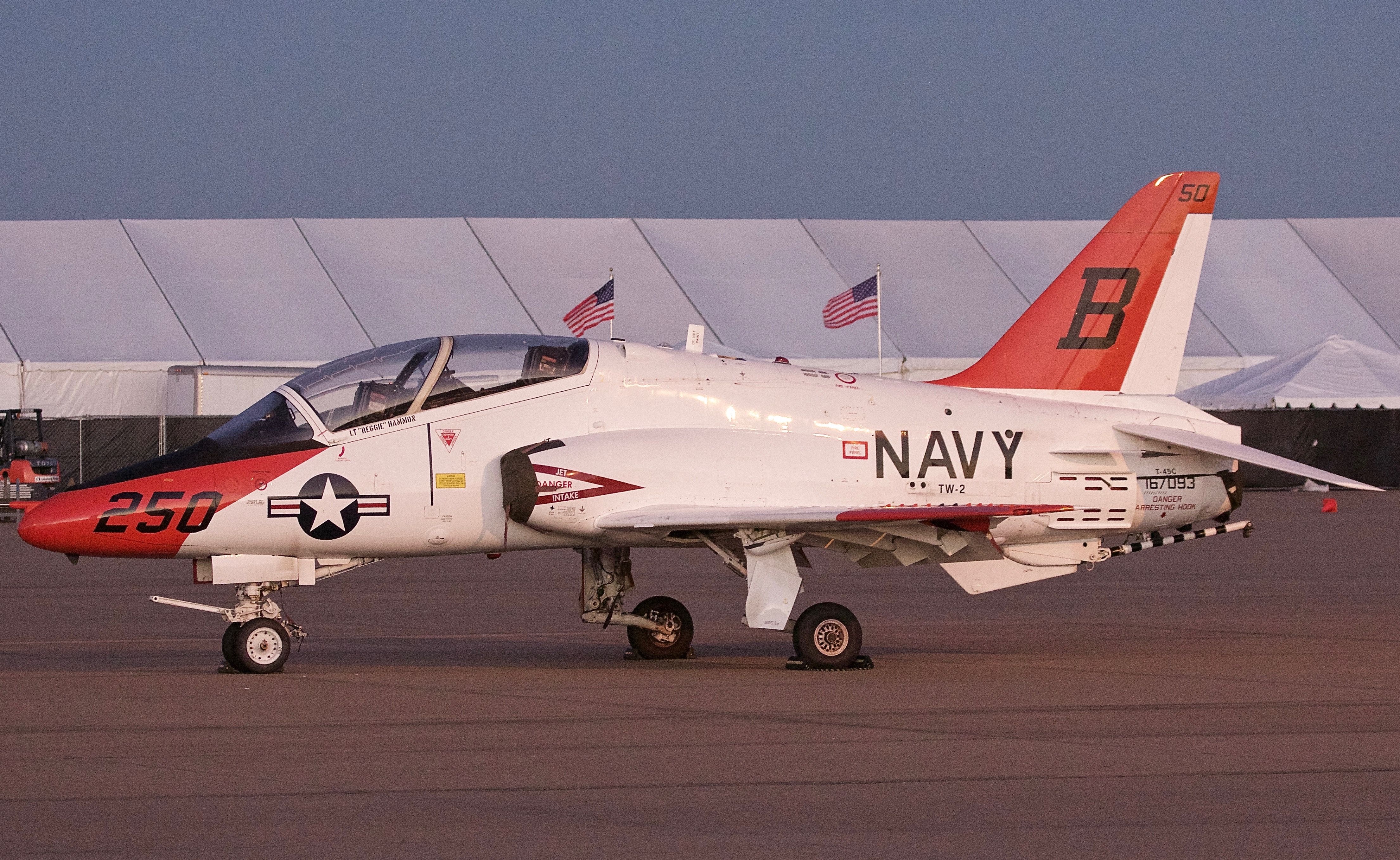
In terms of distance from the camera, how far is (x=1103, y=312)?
46.0ft

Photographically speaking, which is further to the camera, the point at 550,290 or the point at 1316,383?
the point at 550,290

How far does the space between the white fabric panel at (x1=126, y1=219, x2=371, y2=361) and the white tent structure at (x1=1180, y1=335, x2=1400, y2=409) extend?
74.8 ft

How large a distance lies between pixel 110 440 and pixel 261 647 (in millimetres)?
28034

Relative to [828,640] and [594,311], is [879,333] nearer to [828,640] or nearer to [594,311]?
[594,311]

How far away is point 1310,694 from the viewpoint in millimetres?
10836

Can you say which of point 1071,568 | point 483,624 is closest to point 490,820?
point 1071,568

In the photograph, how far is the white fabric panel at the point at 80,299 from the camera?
42219mm

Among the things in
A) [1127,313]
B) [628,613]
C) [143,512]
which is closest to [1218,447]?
[1127,313]

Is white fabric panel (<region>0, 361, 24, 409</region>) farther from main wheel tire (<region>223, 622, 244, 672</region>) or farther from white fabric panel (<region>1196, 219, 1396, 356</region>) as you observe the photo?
white fabric panel (<region>1196, 219, 1396, 356</region>)

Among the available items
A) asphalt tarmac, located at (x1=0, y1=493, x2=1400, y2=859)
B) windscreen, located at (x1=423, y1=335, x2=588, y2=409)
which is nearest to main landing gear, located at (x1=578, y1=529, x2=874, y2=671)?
asphalt tarmac, located at (x1=0, y1=493, x2=1400, y2=859)

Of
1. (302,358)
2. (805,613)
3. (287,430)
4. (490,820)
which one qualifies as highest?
(302,358)

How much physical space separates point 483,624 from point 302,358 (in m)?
28.4

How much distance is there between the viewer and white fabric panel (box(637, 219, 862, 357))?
4612 centimetres

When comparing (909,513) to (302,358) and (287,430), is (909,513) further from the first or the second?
(302,358)
